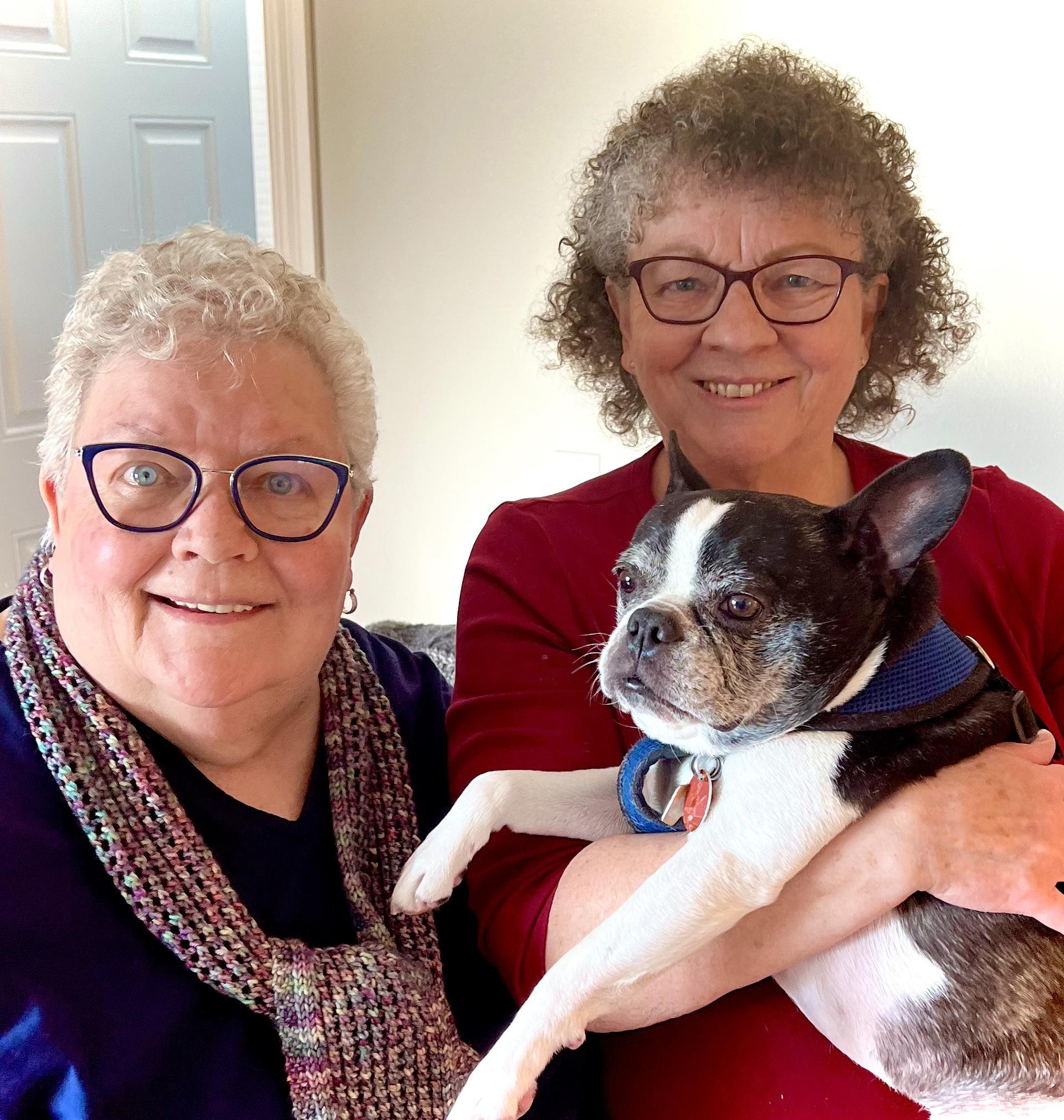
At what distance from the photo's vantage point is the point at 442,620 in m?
3.22

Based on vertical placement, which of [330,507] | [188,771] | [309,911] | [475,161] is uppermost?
[475,161]

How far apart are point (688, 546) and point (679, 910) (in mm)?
373

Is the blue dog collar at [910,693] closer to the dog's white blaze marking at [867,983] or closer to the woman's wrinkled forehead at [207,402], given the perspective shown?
the dog's white blaze marking at [867,983]

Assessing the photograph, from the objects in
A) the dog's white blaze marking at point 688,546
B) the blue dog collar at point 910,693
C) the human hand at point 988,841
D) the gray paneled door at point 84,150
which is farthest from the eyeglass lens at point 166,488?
the gray paneled door at point 84,150

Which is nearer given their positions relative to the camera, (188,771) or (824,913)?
(824,913)

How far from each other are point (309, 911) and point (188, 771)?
220 millimetres

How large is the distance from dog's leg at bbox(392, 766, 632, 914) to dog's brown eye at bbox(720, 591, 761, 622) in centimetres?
30

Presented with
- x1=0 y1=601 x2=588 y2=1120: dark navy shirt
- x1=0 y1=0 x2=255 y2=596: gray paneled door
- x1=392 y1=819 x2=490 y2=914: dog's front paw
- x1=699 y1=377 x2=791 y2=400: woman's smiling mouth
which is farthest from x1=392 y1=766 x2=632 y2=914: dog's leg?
x1=0 y1=0 x2=255 y2=596: gray paneled door

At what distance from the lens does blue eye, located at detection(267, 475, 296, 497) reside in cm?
119

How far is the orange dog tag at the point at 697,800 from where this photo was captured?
44.2 inches

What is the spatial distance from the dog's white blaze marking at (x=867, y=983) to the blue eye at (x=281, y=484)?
78cm

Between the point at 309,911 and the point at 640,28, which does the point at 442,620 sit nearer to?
the point at 640,28

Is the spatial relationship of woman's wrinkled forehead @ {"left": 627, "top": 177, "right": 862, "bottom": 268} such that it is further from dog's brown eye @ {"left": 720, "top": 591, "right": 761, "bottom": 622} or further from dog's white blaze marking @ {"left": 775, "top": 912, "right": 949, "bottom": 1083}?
dog's white blaze marking @ {"left": 775, "top": 912, "right": 949, "bottom": 1083}

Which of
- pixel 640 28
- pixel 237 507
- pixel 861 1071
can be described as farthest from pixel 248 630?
pixel 640 28
